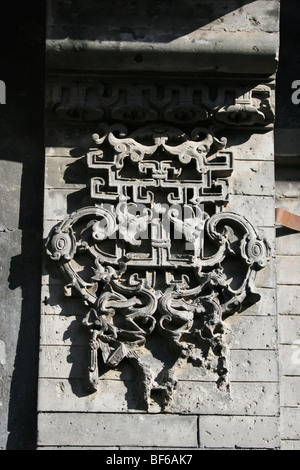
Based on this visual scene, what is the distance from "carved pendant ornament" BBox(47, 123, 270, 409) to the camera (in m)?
8.29

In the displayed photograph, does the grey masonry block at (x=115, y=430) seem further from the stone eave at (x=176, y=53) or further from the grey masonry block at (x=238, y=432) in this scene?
the stone eave at (x=176, y=53)

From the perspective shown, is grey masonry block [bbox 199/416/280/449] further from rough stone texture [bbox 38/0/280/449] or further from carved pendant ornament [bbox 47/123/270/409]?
carved pendant ornament [bbox 47/123/270/409]

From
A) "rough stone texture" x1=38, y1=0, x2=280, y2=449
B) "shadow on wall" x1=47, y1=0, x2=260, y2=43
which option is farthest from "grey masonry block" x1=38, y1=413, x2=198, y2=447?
"shadow on wall" x1=47, y1=0, x2=260, y2=43

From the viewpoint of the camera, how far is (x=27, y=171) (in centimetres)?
892

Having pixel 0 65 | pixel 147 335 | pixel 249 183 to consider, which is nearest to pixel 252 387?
pixel 147 335

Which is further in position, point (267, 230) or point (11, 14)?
point (11, 14)

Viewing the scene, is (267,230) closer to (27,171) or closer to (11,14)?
(27,171)

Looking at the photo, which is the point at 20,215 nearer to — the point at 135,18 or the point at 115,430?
the point at 135,18

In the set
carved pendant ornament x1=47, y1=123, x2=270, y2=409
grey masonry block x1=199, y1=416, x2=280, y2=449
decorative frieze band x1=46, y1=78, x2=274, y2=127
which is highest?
decorative frieze band x1=46, y1=78, x2=274, y2=127

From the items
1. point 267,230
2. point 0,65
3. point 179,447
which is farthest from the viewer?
point 0,65

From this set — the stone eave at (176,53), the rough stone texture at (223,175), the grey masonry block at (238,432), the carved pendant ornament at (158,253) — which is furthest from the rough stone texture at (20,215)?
the grey masonry block at (238,432)

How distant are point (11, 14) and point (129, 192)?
1715mm

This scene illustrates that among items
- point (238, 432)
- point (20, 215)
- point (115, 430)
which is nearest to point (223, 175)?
point (20, 215)

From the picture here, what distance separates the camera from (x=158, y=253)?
8.49m
